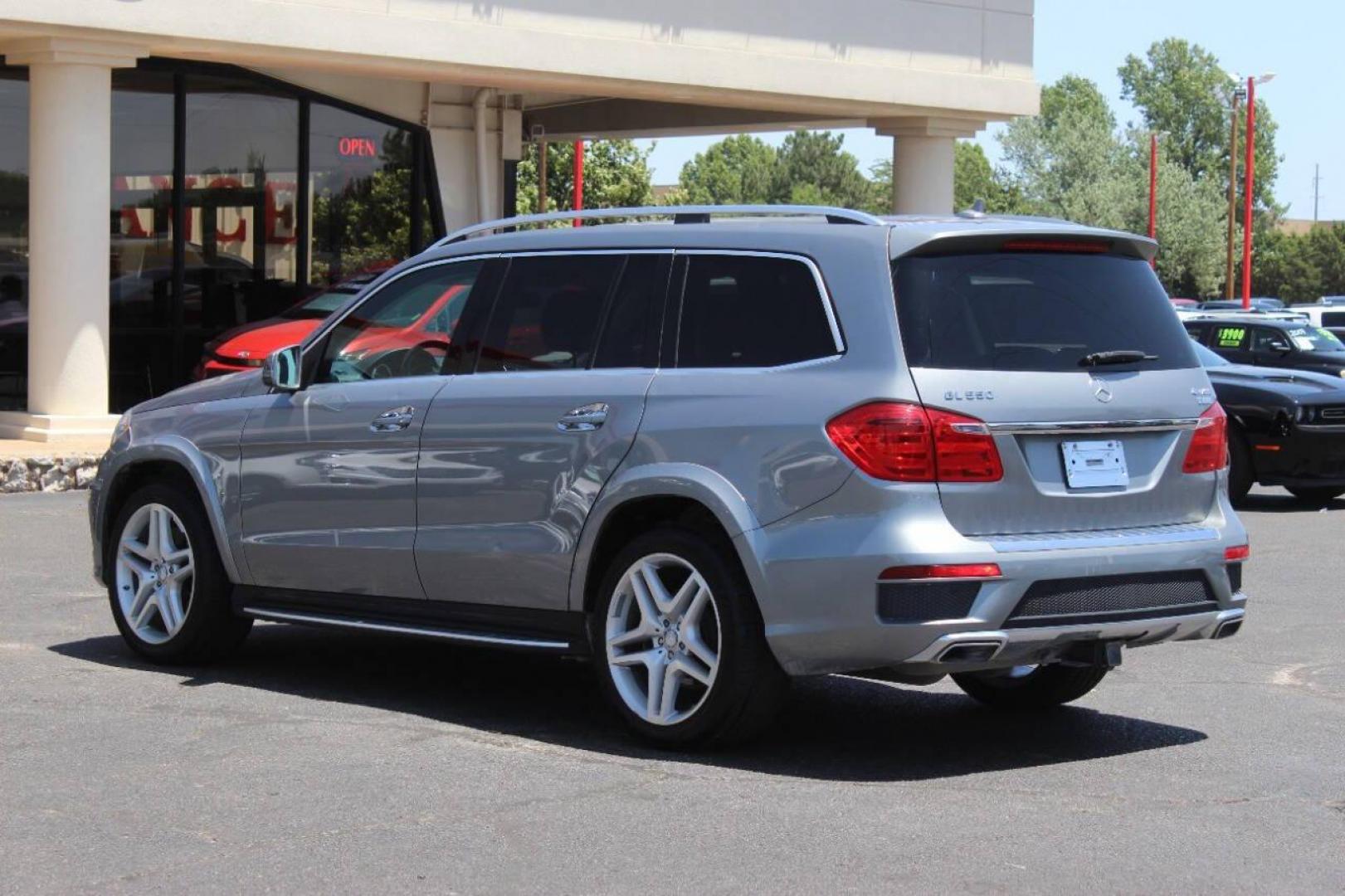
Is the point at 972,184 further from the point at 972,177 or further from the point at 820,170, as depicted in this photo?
the point at 820,170

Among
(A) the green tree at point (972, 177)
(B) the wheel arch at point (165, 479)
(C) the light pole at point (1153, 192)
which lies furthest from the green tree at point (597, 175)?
(A) the green tree at point (972, 177)

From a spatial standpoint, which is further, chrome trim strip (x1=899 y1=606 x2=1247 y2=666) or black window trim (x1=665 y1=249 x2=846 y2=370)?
black window trim (x1=665 y1=249 x2=846 y2=370)

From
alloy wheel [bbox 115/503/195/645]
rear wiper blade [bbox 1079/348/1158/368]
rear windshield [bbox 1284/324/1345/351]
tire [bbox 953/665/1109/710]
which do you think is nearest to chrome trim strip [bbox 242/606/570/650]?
alloy wheel [bbox 115/503/195/645]

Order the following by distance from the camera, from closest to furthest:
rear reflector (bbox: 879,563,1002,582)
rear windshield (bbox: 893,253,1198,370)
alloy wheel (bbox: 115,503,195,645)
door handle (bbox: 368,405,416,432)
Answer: rear reflector (bbox: 879,563,1002,582), rear windshield (bbox: 893,253,1198,370), door handle (bbox: 368,405,416,432), alloy wheel (bbox: 115,503,195,645)

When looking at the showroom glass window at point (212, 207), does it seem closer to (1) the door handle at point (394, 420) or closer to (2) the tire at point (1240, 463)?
(2) the tire at point (1240, 463)

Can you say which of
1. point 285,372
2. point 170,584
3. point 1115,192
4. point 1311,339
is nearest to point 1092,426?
point 285,372

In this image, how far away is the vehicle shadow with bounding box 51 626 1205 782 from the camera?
7.00m

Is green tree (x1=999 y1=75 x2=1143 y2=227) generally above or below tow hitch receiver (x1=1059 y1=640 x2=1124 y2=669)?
above

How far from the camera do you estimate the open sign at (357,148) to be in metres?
23.6

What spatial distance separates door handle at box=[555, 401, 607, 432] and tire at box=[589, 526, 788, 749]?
434 mm

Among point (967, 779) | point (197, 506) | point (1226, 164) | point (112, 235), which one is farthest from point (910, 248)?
point (1226, 164)

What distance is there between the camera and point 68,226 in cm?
1786

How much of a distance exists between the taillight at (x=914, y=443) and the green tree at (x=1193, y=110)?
449 ft

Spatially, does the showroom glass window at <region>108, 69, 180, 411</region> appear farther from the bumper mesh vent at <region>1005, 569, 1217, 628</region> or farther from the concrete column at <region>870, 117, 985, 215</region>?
the bumper mesh vent at <region>1005, 569, 1217, 628</region>
